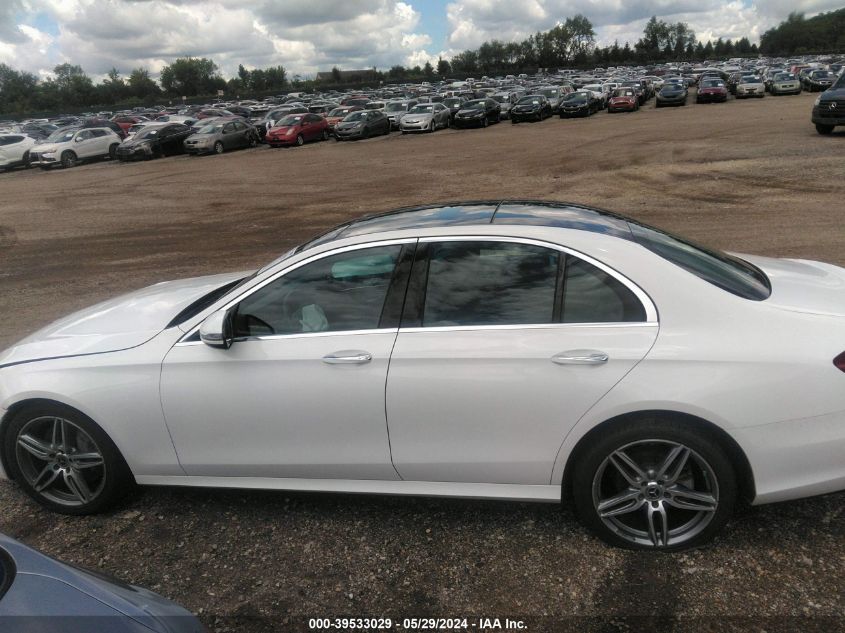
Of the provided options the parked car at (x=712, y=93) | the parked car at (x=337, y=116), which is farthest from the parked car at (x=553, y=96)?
the parked car at (x=337, y=116)

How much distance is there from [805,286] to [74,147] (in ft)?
99.1

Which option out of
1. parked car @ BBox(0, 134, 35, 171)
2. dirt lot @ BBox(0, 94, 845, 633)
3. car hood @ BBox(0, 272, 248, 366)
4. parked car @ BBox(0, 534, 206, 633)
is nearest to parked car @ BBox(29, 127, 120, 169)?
parked car @ BBox(0, 134, 35, 171)

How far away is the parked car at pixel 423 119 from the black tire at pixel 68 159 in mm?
14656

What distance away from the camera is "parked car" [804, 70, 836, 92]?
42.1 m

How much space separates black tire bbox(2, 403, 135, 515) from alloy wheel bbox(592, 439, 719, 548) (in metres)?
2.45

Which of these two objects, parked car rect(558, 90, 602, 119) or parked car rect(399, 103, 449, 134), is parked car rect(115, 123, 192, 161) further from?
parked car rect(558, 90, 602, 119)

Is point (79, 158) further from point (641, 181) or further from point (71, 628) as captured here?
point (71, 628)

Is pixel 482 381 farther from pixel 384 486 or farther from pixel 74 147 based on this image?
pixel 74 147

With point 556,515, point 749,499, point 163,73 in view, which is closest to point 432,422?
point 556,515

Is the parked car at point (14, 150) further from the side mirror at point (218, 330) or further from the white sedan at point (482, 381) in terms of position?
the side mirror at point (218, 330)

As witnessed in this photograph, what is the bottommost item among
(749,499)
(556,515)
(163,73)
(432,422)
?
(556,515)

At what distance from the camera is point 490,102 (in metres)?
34.1

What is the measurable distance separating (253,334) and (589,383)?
5.28 feet

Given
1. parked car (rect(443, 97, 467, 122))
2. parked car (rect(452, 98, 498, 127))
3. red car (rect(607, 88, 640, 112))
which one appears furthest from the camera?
red car (rect(607, 88, 640, 112))
